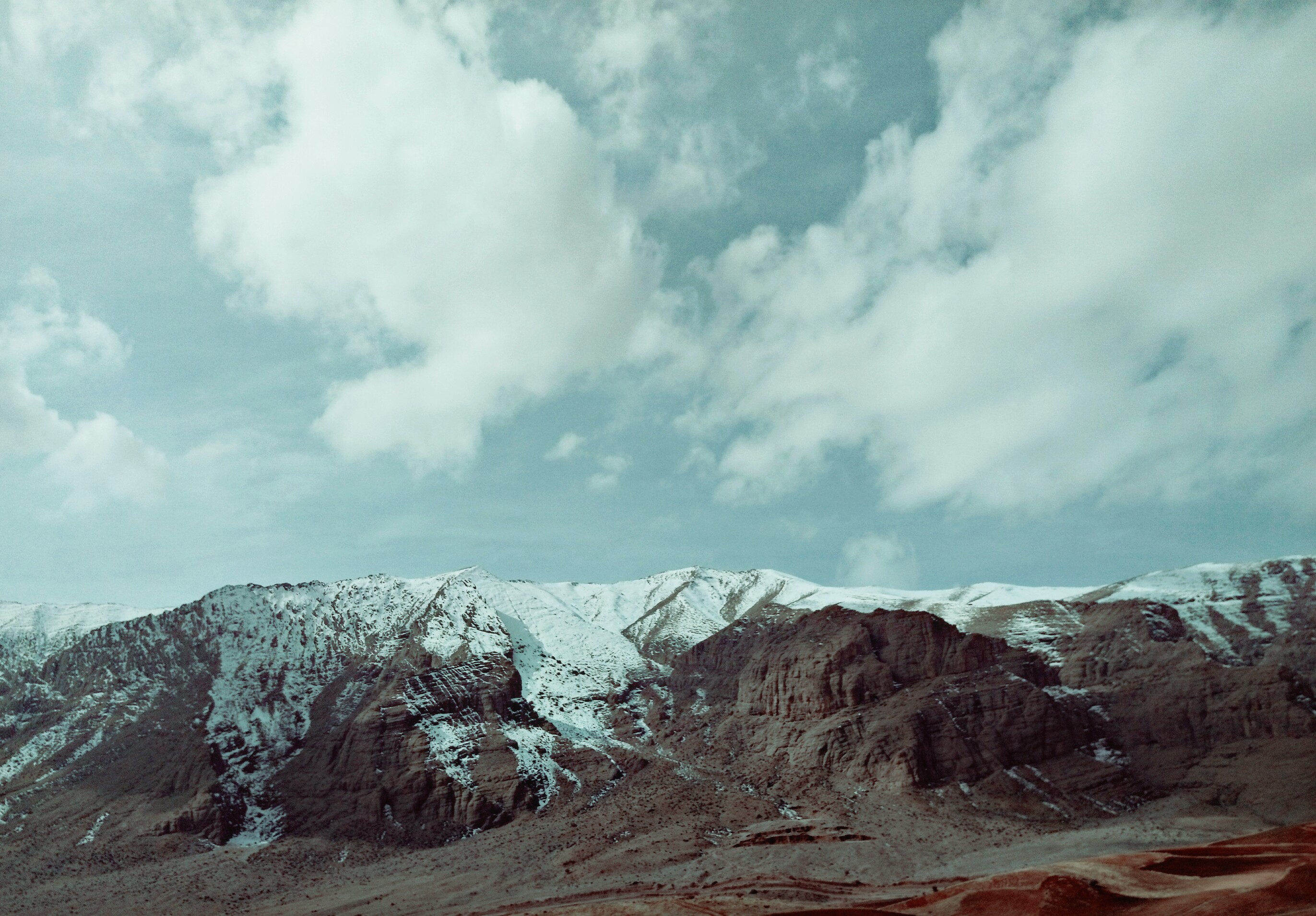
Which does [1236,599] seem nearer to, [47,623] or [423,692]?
[423,692]

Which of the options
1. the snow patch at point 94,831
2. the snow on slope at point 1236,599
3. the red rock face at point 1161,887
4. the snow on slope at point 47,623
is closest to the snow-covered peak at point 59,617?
the snow on slope at point 47,623

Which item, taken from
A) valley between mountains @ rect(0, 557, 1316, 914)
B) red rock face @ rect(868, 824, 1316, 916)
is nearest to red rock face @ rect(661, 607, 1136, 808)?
valley between mountains @ rect(0, 557, 1316, 914)

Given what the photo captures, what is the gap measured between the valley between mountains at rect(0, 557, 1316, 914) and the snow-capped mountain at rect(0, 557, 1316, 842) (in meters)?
0.50

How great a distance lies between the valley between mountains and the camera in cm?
7831

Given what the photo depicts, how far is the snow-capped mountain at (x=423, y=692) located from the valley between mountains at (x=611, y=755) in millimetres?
500

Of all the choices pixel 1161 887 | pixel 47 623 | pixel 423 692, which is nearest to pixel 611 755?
pixel 423 692

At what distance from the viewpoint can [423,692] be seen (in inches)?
4919

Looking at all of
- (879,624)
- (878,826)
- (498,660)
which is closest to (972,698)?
(879,624)

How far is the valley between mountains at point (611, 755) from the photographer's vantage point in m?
78.3

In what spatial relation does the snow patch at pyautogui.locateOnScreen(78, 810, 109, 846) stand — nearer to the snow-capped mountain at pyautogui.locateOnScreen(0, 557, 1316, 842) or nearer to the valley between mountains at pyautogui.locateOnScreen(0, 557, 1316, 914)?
the valley between mountains at pyautogui.locateOnScreen(0, 557, 1316, 914)

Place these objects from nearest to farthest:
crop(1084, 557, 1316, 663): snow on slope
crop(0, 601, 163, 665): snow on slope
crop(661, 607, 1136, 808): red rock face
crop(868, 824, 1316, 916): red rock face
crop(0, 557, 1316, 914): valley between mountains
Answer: crop(868, 824, 1316, 916): red rock face
crop(0, 557, 1316, 914): valley between mountains
crop(661, 607, 1136, 808): red rock face
crop(0, 601, 163, 665): snow on slope
crop(1084, 557, 1316, 663): snow on slope

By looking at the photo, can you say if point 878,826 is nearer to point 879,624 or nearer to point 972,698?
point 972,698

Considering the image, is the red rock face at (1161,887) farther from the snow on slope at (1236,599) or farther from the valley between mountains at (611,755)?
the snow on slope at (1236,599)

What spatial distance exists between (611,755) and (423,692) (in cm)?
2907
